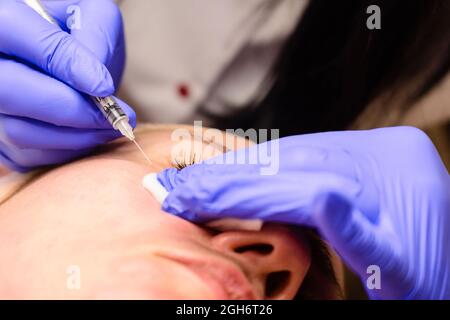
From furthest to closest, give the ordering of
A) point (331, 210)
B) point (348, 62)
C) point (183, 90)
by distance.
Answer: point (183, 90), point (348, 62), point (331, 210)

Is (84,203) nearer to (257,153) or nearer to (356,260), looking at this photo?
(257,153)

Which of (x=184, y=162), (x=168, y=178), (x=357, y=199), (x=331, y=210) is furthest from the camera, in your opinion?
(x=184, y=162)

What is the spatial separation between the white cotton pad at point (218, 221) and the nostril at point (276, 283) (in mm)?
97

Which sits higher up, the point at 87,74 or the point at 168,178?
the point at 87,74

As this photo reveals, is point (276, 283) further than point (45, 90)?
No

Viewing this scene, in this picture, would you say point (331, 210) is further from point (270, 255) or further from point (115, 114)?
point (115, 114)

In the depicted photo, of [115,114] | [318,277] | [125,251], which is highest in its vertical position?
[115,114]

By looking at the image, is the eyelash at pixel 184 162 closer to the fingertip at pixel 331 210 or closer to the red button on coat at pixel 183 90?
the fingertip at pixel 331 210

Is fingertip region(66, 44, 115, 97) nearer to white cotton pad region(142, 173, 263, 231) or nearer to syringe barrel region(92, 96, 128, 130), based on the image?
syringe barrel region(92, 96, 128, 130)

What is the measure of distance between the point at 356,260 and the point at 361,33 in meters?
0.74

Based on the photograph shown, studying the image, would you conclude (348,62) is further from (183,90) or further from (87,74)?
(87,74)

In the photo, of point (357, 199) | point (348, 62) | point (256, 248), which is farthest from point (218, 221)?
point (348, 62)

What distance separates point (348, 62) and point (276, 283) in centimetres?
75

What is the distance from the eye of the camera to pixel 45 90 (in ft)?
3.31
